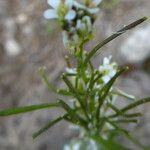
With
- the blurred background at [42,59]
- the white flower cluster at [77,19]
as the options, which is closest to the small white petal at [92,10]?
the white flower cluster at [77,19]

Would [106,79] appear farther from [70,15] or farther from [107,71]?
[70,15]

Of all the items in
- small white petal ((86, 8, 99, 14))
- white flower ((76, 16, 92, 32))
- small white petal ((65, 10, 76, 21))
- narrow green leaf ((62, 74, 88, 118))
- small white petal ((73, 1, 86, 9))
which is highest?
small white petal ((73, 1, 86, 9))

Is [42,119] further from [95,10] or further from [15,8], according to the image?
[95,10]

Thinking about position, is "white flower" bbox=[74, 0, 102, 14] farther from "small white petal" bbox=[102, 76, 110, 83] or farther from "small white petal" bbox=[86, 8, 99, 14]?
"small white petal" bbox=[102, 76, 110, 83]

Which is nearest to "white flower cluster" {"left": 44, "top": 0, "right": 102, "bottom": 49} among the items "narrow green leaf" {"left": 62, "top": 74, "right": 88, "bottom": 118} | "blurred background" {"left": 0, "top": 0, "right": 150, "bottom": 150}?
"narrow green leaf" {"left": 62, "top": 74, "right": 88, "bottom": 118}

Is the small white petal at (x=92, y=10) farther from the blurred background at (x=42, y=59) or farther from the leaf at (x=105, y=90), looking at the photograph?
the blurred background at (x=42, y=59)

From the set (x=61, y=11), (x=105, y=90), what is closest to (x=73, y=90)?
(x=105, y=90)
